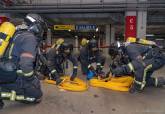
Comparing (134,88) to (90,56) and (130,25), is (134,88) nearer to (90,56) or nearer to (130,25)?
(90,56)

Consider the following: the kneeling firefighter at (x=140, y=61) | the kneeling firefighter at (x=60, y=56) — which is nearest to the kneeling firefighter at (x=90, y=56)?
the kneeling firefighter at (x=60, y=56)

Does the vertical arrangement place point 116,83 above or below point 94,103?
above

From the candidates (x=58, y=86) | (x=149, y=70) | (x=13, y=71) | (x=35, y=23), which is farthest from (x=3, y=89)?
(x=149, y=70)

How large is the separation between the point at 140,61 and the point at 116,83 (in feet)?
2.77

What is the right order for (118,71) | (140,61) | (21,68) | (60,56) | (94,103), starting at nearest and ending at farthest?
(21,68) → (94,103) → (140,61) → (118,71) → (60,56)

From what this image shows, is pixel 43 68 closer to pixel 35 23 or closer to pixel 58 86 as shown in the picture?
pixel 58 86

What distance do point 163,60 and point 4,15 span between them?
12132 millimetres

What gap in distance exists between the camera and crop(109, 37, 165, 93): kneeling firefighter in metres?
6.75

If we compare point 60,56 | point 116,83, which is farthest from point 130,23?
point 116,83

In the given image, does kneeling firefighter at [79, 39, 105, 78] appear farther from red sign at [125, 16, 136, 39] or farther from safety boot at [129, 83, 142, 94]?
red sign at [125, 16, 136, 39]

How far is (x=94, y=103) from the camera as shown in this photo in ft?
19.7

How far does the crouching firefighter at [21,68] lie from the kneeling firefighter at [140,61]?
222 cm

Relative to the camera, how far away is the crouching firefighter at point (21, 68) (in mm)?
5039

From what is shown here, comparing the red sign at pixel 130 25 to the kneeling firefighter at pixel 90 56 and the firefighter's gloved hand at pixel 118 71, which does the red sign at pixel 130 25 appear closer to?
the kneeling firefighter at pixel 90 56
